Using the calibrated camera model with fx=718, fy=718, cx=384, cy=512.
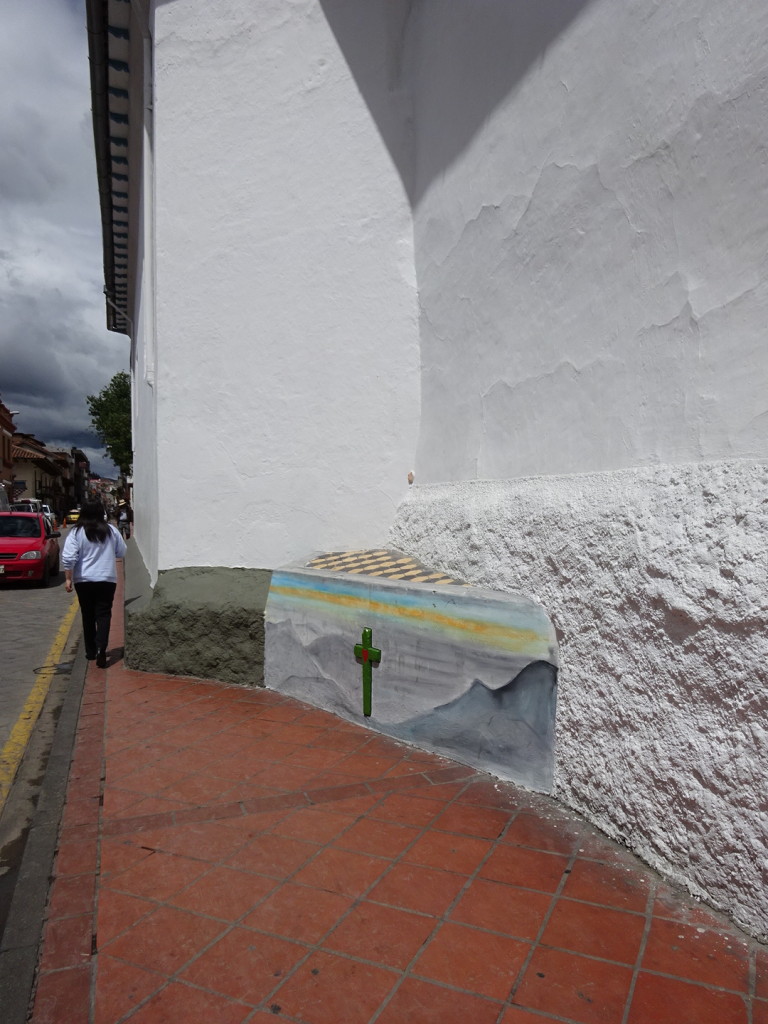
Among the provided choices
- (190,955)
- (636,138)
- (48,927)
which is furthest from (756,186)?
(48,927)

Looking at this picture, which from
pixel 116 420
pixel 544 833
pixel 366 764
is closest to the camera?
pixel 544 833

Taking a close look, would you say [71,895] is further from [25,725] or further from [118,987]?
[25,725]

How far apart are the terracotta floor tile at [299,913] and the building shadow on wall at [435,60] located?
436 cm

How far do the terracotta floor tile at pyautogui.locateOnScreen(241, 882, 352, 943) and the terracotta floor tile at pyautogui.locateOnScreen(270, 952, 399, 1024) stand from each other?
5.7 inches

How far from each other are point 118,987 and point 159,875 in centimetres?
64

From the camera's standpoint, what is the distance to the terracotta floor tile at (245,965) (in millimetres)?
2236

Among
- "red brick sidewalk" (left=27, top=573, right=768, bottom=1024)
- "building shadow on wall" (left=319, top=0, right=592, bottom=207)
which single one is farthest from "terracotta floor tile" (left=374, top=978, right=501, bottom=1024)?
"building shadow on wall" (left=319, top=0, right=592, bottom=207)

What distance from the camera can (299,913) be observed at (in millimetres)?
2609

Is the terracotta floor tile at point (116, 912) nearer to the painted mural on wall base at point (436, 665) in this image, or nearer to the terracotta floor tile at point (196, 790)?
the terracotta floor tile at point (196, 790)

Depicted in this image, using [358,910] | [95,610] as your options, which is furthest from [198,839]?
[95,610]

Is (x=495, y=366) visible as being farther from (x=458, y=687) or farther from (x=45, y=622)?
(x=45, y=622)

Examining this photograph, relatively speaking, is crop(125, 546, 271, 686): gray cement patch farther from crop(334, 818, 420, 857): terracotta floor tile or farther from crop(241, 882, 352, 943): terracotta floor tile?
crop(241, 882, 352, 943): terracotta floor tile

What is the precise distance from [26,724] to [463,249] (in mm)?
4696

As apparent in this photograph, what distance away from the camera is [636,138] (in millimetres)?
3344
